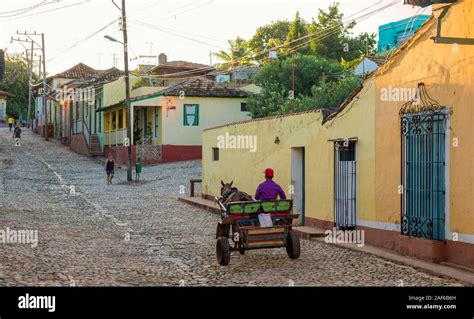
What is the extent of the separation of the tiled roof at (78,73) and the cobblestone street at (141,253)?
4616 centimetres

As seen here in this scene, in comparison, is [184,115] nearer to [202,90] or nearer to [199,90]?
[199,90]

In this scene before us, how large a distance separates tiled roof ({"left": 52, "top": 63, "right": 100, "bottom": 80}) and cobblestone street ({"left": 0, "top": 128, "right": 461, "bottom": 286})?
1817 inches

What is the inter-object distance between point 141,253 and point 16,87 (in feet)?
254

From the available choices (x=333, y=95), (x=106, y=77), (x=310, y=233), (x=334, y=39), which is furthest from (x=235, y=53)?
(x=310, y=233)

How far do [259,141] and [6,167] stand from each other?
67.7 feet

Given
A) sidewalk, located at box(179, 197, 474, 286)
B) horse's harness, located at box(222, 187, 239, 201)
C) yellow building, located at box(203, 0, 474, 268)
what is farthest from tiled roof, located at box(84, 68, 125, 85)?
horse's harness, located at box(222, 187, 239, 201)

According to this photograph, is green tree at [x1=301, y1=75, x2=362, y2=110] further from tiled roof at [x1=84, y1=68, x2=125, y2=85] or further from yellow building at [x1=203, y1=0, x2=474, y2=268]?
tiled roof at [x1=84, y1=68, x2=125, y2=85]

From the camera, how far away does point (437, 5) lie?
12.2 m

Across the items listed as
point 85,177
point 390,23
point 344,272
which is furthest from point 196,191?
point 390,23

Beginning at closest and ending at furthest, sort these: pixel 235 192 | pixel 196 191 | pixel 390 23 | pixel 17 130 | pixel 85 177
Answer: pixel 235 192 < pixel 196 191 < pixel 85 177 < pixel 390 23 < pixel 17 130

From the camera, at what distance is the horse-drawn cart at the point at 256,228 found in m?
12.1

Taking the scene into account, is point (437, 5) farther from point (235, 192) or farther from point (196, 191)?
point (196, 191)

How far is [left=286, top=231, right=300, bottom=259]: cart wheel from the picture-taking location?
1250cm

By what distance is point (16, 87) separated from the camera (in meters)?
86.6
